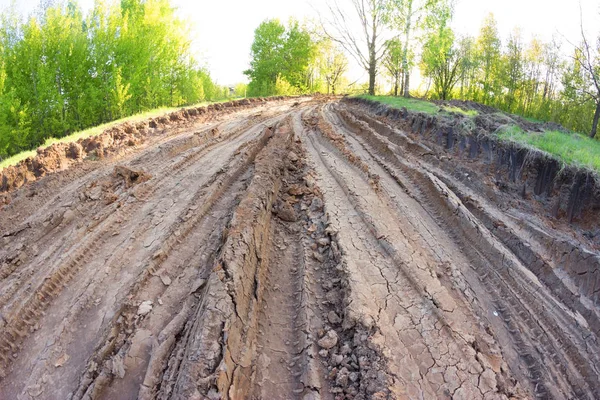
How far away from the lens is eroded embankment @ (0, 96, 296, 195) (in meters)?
7.19

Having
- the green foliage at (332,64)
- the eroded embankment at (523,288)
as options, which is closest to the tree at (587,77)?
the eroded embankment at (523,288)

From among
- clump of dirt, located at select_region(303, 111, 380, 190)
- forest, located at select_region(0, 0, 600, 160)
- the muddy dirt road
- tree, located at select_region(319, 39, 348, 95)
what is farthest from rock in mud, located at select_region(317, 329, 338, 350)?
tree, located at select_region(319, 39, 348, 95)

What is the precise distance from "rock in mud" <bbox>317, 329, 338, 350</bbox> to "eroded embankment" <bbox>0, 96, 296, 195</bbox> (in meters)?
6.80

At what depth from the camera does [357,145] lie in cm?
885

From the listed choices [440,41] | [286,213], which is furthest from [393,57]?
[286,213]

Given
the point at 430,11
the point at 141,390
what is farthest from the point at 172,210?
the point at 430,11

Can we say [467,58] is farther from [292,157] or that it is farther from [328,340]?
[328,340]

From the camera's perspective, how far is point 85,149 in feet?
27.7

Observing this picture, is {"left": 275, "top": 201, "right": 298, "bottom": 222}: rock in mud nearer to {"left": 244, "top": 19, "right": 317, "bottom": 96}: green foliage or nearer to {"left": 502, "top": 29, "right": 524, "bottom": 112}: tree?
{"left": 502, "top": 29, "right": 524, "bottom": 112}: tree

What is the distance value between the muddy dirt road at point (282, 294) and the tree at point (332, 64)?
106 ft

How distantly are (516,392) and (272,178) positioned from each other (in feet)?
14.3

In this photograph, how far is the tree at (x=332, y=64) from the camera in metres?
36.6

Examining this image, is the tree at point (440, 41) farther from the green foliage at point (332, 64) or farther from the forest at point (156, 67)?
the green foliage at point (332, 64)

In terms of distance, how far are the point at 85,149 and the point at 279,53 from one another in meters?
30.8
